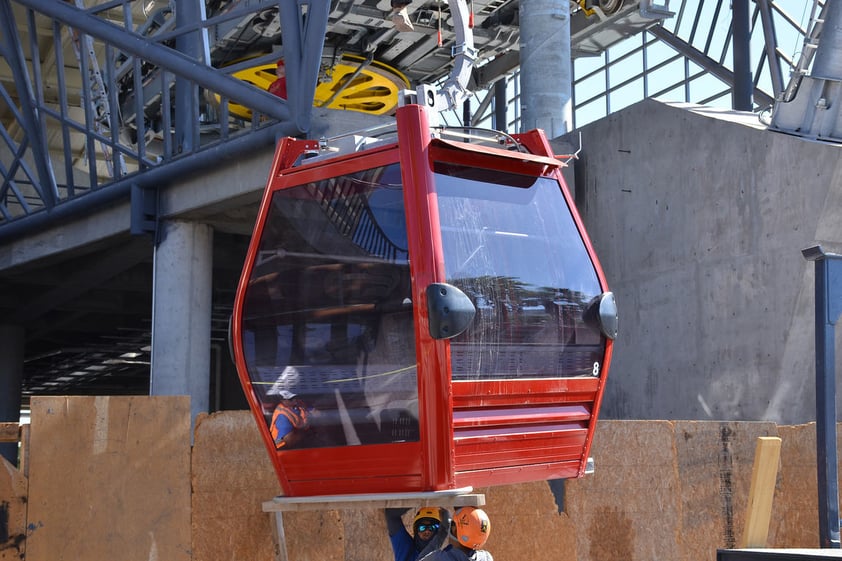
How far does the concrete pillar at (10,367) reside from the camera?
24297 mm

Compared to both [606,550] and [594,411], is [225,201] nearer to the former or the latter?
[606,550]

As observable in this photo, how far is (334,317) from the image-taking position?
604cm

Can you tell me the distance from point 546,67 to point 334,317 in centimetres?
951

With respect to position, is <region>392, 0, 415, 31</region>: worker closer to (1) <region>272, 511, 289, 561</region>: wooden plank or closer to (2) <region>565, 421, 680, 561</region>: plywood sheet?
(2) <region>565, 421, 680, 561</region>: plywood sheet

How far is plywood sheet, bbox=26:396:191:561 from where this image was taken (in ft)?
22.5

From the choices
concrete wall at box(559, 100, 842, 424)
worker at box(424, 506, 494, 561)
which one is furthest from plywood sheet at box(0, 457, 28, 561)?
concrete wall at box(559, 100, 842, 424)

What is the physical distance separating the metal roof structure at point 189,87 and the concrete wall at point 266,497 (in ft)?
12.0

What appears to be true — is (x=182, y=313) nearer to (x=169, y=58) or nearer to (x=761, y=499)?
(x=169, y=58)

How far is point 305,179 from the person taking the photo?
6.28m

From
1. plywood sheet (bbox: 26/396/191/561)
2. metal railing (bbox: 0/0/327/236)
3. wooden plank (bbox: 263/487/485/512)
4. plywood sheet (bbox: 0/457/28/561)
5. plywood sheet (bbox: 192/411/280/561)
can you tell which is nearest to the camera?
wooden plank (bbox: 263/487/485/512)

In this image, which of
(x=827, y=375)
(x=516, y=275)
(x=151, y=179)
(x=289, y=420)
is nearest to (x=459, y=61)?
(x=516, y=275)

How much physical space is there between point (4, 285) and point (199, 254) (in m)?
8.16

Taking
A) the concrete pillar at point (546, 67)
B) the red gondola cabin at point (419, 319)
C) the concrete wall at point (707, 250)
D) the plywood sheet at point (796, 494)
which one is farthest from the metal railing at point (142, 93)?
the red gondola cabin at point (419, 319)

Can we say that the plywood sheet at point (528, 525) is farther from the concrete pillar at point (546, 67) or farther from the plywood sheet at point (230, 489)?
the concrete pillar at point (546, 67)
